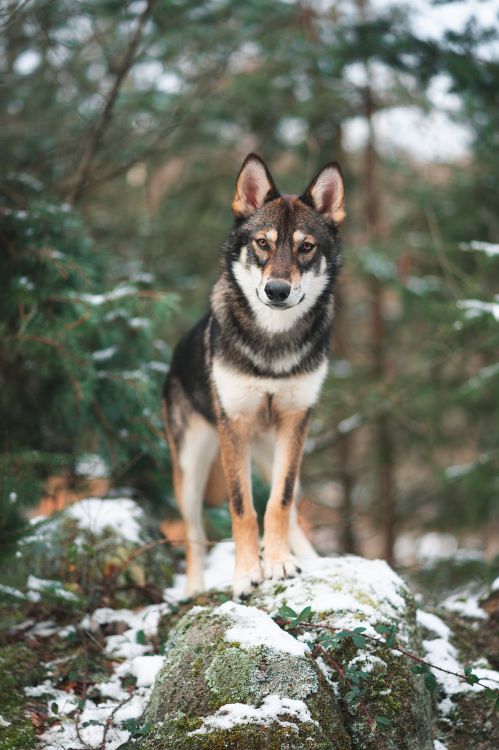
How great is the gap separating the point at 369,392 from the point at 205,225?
4047 millimetres

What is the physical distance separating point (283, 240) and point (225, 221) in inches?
272


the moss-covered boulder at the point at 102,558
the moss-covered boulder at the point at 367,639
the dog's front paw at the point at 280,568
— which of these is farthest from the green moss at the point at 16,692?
the dog's front paw at the point at 280,568

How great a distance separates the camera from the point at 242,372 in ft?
13.6

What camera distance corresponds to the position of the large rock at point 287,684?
8.80 feet

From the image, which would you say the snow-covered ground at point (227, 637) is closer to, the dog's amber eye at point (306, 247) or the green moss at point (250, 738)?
the green moss at point (250, 738)

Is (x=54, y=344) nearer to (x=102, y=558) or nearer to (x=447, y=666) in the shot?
(x=102, y=558)

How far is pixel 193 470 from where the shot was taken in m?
5.02

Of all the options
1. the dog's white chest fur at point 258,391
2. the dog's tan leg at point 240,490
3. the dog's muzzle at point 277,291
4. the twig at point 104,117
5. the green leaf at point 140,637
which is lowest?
the green leaf at point 140,637

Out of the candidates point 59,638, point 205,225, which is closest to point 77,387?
point 59,638

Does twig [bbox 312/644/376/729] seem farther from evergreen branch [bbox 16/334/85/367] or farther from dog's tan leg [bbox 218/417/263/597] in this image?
evergreen branch [bbox 16/334/85/367]

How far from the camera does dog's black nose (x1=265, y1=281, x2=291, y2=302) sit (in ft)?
12.4

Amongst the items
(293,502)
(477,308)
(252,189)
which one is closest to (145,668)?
(293,502)

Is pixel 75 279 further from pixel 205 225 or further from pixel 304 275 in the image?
pixel 205 225

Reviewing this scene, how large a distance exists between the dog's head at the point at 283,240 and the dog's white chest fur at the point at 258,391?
368 millimetres
